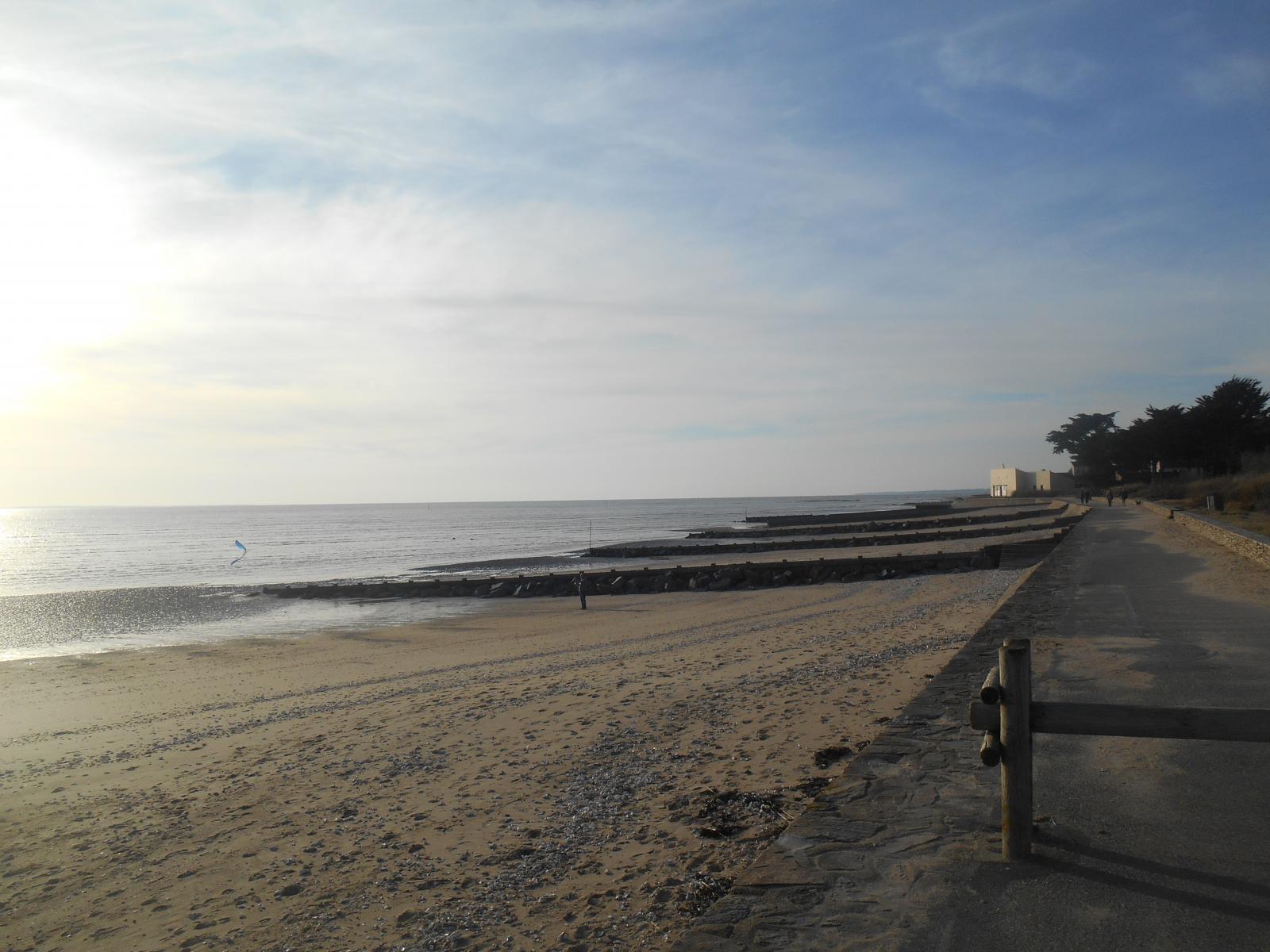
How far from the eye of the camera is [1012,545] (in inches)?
1033

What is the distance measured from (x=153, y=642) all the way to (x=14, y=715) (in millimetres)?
8888

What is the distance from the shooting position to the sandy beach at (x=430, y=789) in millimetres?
4906

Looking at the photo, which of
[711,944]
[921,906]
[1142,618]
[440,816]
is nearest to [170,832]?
[440,816]

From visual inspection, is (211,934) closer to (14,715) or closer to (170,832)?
(170,832)

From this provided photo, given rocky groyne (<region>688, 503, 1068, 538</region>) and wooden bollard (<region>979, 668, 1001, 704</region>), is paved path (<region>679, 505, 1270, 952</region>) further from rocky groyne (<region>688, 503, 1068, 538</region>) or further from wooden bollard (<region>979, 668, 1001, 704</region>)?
rocky groyne (<region>688, 503, 1068, 538</region>)

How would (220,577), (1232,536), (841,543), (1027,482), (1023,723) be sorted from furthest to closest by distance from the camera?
(1027,482) → (841,543) → (220,577) → (1232,536) → (1023,723)

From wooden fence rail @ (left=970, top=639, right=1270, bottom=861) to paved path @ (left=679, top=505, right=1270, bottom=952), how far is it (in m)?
0.24

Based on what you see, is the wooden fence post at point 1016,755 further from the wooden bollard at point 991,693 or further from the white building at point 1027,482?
the white building at point 1027,482

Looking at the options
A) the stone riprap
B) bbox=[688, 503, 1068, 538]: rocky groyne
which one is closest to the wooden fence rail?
the stone riprap

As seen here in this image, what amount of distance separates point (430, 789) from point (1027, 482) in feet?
352

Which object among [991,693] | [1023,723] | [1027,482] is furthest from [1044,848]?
[1027,482]

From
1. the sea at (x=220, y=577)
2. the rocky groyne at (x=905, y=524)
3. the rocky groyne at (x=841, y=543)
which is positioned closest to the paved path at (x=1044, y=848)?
the sea at (x=220, y=577)

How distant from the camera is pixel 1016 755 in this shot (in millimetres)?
3975

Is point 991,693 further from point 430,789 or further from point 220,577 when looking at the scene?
point 220,577
